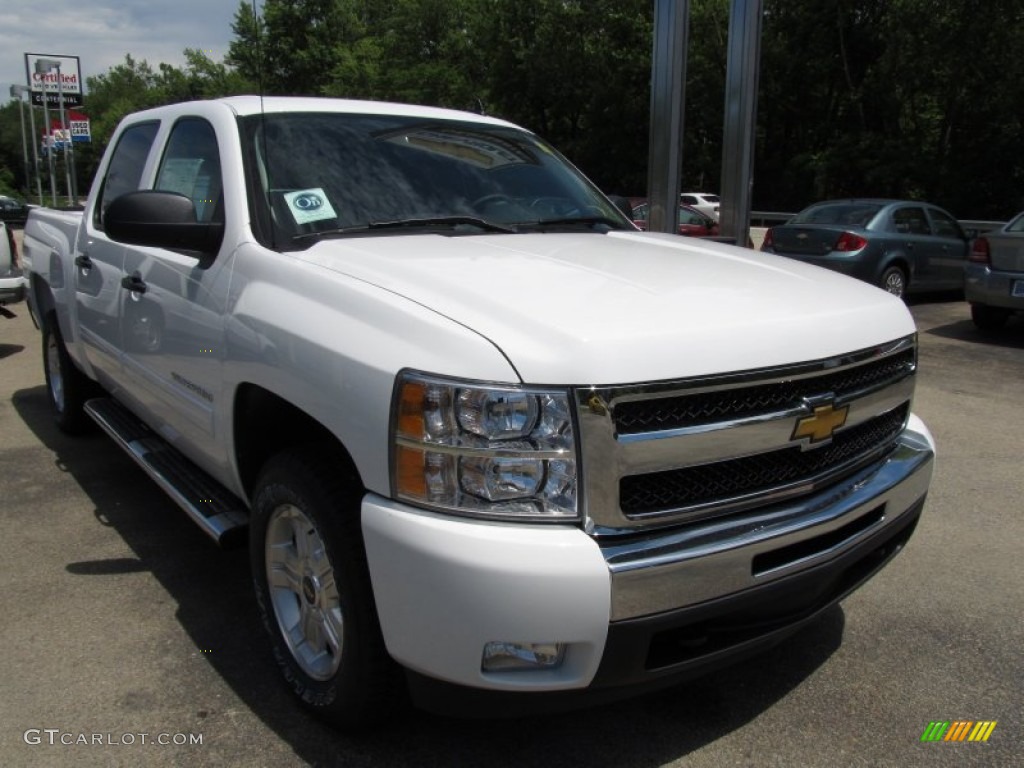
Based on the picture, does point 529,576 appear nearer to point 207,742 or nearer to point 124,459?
point 207,742

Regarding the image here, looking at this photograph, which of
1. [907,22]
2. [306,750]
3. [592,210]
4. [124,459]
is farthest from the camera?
[907,22]

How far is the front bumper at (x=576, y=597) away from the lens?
6.44 ft

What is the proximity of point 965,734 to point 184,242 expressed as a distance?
2.92m

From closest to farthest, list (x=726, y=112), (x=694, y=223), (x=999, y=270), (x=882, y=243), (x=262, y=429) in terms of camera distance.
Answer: (x=262, y=429) < (x=999, y=270) < (x=726, y=112) < (x=882, y=243) < (x=694, y=223)

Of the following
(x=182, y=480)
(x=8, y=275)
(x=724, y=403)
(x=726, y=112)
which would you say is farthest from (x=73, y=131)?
(x=724, y=403)

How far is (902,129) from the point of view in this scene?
3162 cm

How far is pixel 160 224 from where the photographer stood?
9.53 feet

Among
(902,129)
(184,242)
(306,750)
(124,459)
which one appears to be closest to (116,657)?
(306,750)

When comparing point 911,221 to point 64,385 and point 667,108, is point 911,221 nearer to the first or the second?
point 667,108

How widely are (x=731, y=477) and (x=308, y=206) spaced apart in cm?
175

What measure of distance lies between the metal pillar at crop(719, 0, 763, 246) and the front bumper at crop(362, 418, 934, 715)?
806 centimetres

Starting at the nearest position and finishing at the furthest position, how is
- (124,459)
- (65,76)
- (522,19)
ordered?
(124,459), (65,76), (522,19)

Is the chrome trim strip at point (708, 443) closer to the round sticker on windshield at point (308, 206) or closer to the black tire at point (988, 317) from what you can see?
the round sticker on windshield at point (308, 206)

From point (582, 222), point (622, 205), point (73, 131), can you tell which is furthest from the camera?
point (73, 131)
